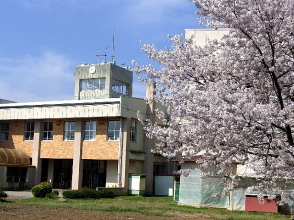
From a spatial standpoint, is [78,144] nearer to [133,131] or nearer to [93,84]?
[133,131]

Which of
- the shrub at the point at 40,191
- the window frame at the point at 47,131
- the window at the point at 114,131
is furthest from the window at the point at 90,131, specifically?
the shrub at the point at 40,191

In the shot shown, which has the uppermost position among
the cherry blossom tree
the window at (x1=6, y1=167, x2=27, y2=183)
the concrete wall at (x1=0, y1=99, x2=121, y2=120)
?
the concrete wall at (x1=0, y1=99, x2=121, y2=120)

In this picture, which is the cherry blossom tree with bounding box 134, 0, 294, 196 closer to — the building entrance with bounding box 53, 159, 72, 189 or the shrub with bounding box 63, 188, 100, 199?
the shrub with bounding box 63, 188, 100, 199

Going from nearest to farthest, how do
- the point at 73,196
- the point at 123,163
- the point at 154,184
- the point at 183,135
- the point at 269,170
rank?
the point at 269,170
the point at 183,135
the point at 73,196
the point at 123,163
the point at 154,184

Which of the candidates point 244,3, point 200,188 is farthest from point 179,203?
point 244,3

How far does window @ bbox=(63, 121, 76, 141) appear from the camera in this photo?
35.0 metres

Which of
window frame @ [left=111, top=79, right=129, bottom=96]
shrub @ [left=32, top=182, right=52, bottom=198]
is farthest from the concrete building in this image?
window frame @ [left=111, top=79, right=129, bottom=96]

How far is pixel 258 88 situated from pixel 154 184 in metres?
24.8

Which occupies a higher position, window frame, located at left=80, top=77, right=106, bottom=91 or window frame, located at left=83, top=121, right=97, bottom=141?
window frame, located at left=80, top=77, right=106, bottom=91

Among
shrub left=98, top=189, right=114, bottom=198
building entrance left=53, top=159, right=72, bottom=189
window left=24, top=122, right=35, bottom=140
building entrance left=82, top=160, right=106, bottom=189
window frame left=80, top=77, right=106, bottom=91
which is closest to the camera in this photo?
shrub left=98, top=189, right=114, bottom=198

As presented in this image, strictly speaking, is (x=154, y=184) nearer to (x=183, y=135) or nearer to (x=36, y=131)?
(x=36, y=131)

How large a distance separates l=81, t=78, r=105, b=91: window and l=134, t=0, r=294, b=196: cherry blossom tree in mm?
31206

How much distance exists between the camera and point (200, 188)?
2419 centimetres

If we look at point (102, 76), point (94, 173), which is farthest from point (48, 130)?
point (102, 76)
